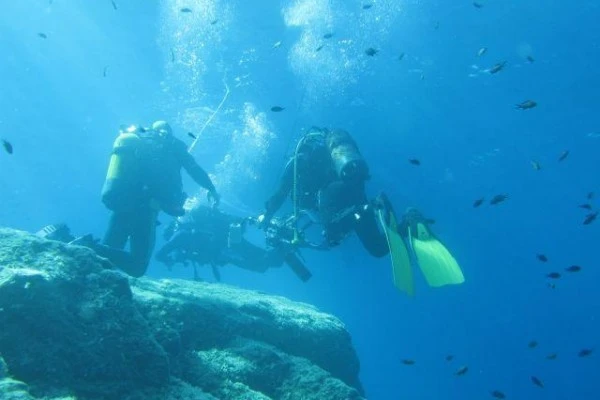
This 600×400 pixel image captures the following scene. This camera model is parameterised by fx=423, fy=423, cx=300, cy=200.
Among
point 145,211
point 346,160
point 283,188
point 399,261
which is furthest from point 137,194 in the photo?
point 399,261

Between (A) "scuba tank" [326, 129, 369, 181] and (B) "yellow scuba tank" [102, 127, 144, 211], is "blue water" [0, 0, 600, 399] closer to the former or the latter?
(B) "yellow scuba tank" [102, 127, 144, 211]

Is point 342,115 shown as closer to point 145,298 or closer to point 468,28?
point 468,28

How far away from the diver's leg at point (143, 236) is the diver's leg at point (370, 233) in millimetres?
3637

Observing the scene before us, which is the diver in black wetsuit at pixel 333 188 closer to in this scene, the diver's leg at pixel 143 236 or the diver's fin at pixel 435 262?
the diver's fin at pixel 435 262

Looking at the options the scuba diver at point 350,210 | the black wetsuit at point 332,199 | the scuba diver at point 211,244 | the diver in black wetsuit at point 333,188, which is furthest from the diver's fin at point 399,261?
the scuba diver at point 211,244

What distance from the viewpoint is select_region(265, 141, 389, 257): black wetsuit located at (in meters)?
7.40

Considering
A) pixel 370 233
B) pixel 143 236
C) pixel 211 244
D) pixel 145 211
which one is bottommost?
pixel 143 236

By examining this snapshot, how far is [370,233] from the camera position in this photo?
24.3ft

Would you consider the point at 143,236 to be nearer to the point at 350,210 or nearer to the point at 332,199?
the point at 332,199

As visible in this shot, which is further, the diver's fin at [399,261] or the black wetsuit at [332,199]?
the black wetsuit at [332,199]

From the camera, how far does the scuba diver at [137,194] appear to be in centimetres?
702

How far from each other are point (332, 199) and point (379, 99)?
16.4 meters

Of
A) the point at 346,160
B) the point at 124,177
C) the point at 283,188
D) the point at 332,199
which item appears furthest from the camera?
the point at 283,188

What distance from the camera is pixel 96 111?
39.0 meters
